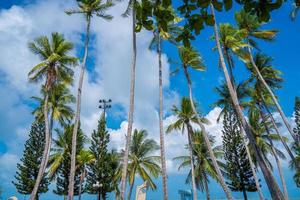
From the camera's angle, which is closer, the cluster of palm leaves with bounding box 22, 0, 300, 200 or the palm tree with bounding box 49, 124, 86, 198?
the cluster of palm leaves with bounding box 22, 0, 300, 200

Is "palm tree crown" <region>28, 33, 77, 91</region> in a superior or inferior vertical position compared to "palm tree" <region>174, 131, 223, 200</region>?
superior

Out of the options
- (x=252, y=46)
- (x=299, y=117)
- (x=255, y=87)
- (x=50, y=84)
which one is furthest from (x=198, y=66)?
(x=299, y=117)

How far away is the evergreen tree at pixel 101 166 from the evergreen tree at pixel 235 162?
1247 cm

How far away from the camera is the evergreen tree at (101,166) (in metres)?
31.4

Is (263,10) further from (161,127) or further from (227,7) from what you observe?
(161,127)

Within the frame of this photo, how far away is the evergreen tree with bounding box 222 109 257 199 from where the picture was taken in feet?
101

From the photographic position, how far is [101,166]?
31609mm

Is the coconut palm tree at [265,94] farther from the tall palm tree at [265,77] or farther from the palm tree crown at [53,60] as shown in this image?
the palm tree crown at [53,60]

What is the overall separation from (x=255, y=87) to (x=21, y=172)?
2441cm

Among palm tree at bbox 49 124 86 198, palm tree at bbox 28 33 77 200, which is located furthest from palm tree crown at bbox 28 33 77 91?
palm tree at bbox 49 124 86 198

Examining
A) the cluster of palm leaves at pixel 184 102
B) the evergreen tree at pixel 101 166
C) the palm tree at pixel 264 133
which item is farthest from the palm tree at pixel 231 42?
the evergreen tree at pixel 101 166

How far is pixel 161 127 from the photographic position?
18.1 metres

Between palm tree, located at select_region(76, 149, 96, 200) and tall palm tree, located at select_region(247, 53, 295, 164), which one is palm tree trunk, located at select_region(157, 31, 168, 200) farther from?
palm tree, located at select_region(76, 149, 96, 200)

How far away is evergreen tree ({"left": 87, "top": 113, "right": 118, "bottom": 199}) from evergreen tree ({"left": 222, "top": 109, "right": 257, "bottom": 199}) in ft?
40.9
